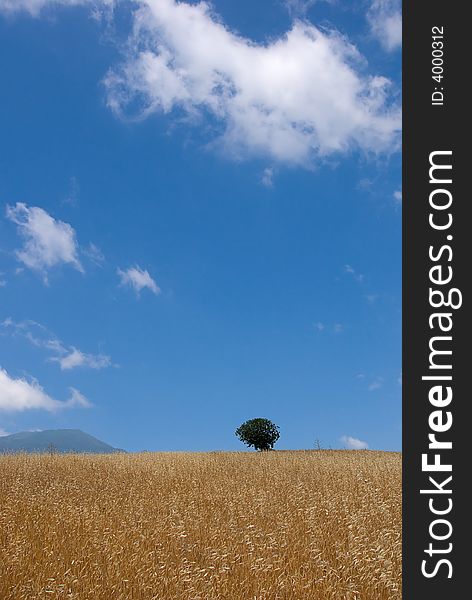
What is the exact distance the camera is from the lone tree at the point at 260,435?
37688 mm

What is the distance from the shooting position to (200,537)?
920 cm

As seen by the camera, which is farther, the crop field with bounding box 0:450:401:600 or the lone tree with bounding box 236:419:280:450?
the lone tree with bounding box 236:419:280:450

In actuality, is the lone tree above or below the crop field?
above

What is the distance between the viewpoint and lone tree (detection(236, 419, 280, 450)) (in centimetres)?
3769

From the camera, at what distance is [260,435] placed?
1485 inches

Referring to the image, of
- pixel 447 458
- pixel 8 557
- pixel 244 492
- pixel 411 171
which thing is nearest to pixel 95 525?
pixel 8 557

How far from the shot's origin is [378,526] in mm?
10492

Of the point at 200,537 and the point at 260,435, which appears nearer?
the point at 200,537

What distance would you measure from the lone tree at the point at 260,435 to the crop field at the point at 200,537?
21594 mm

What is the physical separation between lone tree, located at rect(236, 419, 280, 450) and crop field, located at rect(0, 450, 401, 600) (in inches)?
850

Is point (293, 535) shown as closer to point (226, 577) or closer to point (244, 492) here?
point (226, 577)

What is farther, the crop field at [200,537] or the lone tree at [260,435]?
the lone tree at [260,435]

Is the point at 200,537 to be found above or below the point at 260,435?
below

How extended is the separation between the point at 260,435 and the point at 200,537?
2903 cm
